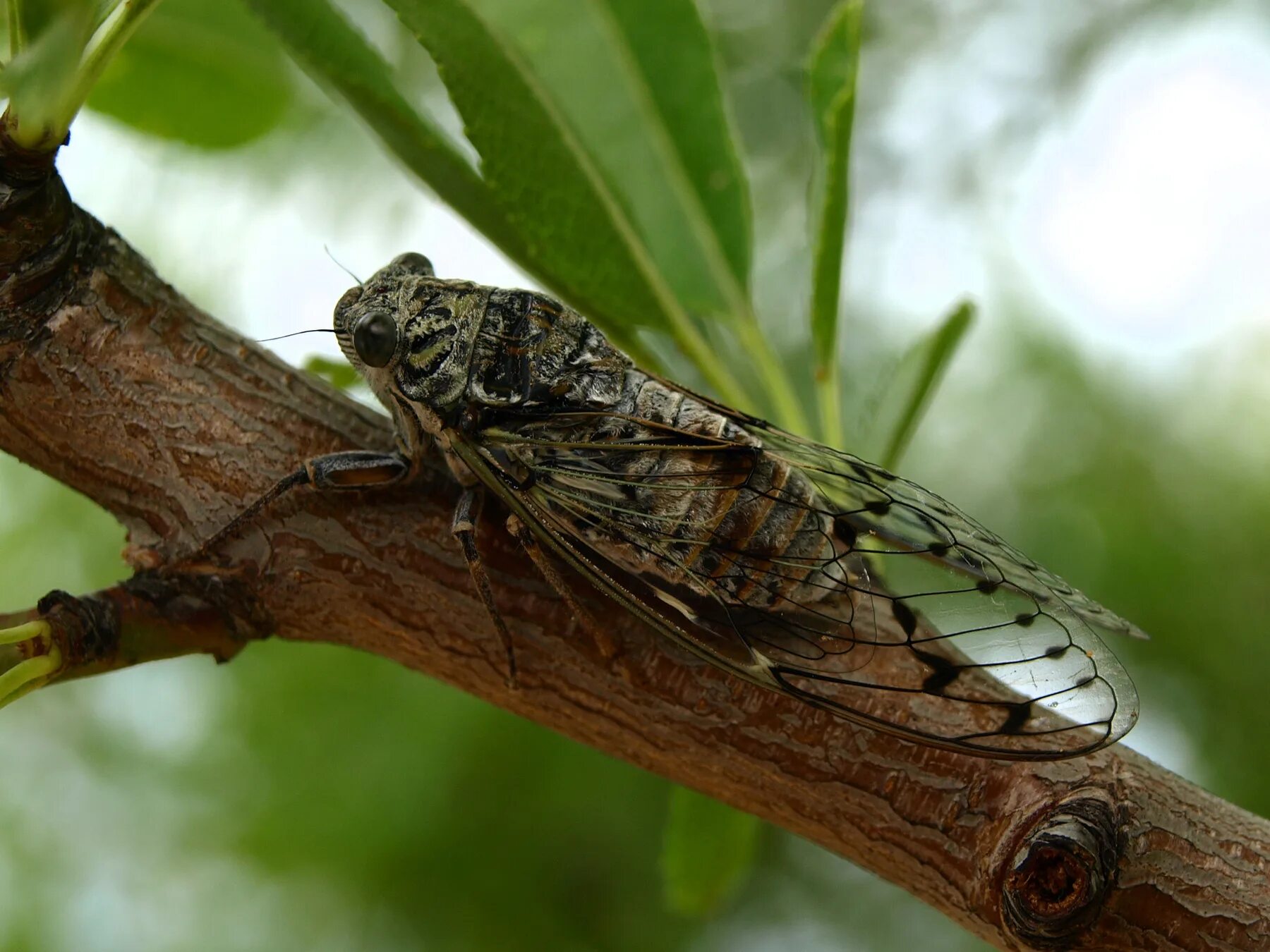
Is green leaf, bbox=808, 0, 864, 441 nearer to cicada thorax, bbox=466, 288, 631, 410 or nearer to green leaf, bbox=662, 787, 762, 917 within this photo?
cicada thorax, bbox=466, 288, 631, 410

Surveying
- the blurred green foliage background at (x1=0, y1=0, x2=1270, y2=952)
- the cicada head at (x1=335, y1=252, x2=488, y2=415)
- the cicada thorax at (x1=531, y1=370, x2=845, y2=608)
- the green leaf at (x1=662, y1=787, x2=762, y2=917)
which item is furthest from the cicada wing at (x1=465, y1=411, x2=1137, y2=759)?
the blurred green foliage background at (x1=0, y1=0, x2=1270, y2=952)

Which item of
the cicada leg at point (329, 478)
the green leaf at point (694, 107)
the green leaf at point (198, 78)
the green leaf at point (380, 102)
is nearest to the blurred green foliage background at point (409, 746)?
the green leaf at point (198, 78)

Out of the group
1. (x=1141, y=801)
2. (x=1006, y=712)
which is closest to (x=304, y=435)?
(x=1006, y=712)

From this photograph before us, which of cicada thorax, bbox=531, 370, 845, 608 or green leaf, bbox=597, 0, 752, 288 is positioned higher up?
green leaf, bbox=597, 0, 752, 288

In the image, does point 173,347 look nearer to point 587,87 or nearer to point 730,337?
point 587,87

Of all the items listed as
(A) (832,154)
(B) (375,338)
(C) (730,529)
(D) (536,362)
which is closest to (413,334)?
(B) (375,338)

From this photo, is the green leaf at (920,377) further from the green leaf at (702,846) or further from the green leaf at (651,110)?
the green leaf at (702,846)

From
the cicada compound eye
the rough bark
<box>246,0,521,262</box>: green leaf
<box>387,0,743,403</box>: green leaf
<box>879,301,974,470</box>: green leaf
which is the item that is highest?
<box>879,301,974,470</box>: green leaf
